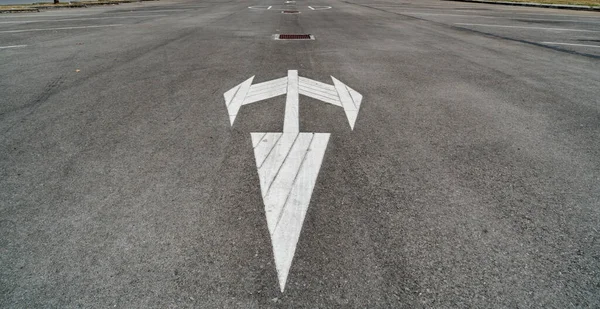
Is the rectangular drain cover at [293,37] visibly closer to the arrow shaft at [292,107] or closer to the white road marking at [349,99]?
the arrow shaft at [292,107]

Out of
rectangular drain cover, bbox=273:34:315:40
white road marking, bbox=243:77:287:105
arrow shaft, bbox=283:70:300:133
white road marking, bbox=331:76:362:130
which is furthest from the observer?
rectangular drain cover, bbox=273:34:315:40

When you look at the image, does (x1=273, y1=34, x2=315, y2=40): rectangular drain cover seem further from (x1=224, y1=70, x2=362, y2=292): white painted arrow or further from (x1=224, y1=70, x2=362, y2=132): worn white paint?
(x1=224, y1=70, x2=362, y2=292): white painted arrow

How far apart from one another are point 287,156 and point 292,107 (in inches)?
54.5

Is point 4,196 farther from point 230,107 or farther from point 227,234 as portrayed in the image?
point 230,107

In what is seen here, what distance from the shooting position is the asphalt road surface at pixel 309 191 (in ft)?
6.42

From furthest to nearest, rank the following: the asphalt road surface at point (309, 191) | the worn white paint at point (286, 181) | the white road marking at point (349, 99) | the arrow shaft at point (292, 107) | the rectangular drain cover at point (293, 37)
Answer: the rectangular drain cover at point (293, 37)
the white road marking at point (349, 99)
the arrow shaft at point (292, 107)
the worn white paint at point (286, 181)
the asphalt road surface at point (309, 191)

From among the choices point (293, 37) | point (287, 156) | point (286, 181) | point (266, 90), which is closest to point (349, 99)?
point (266, 90)

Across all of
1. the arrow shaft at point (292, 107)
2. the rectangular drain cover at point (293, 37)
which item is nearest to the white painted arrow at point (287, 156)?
the arrow shaft at point (292, 107)

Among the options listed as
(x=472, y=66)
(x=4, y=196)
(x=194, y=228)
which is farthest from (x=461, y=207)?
(x=472, y=66)

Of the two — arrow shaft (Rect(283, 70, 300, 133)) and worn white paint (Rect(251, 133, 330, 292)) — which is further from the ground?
arrow shaft (Rect(283, 70, 300, 133))

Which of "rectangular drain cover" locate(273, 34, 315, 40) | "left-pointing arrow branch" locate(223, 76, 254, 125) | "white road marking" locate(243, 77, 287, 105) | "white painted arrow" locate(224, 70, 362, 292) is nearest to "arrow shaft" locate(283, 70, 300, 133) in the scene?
"white painted arrow" locate(224, 70, 362, 292)

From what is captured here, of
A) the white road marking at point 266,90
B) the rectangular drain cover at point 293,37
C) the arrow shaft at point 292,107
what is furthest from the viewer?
the rectangular drain cover at point 293,37

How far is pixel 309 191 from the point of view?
279cm

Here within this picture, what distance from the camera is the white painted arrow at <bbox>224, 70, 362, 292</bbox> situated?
2354mm
